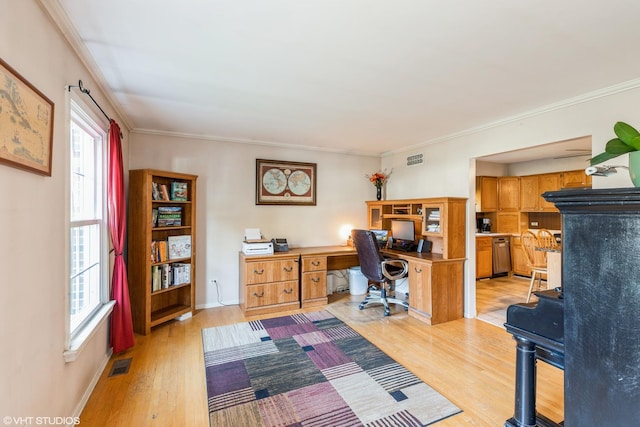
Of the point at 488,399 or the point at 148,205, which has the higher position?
the point at 148,205

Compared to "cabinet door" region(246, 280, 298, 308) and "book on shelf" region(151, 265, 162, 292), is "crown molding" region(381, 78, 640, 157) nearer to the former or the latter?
"cabinet door" region(246, 280, 298, 308)

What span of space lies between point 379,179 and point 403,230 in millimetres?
1048

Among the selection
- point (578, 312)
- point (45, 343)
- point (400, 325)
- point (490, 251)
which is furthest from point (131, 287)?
point (490, 251)

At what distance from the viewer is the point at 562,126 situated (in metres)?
2.74

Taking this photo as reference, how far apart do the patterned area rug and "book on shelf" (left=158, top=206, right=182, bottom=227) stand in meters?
1.32

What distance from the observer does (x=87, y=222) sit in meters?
2.27

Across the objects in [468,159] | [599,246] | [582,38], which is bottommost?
[599,246]

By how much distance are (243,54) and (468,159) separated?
2.92 meters

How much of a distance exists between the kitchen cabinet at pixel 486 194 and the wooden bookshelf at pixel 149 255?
5196 mm

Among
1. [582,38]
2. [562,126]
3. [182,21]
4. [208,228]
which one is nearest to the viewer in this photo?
[182,21]

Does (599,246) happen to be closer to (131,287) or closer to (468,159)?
(468,159)

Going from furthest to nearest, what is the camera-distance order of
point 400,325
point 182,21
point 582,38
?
1. point 400,325
2. point 582,38
3. point 182,21

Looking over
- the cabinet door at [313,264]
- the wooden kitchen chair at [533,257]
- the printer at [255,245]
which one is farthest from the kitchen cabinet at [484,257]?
the printer at [255,245]

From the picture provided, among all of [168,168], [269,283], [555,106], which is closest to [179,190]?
[168,168]
